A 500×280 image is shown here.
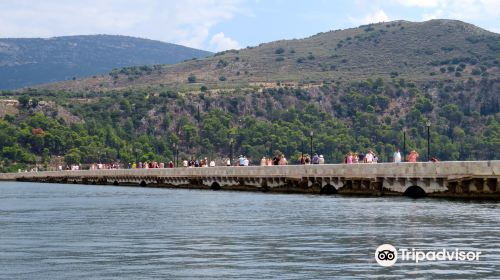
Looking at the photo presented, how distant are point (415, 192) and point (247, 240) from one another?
95.0 feet

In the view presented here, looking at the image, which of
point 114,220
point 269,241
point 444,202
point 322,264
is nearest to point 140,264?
point 322,264

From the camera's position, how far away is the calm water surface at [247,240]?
29.4 metres

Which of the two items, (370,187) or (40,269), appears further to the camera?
(370,187)

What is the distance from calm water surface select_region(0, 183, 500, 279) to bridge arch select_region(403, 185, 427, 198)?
16.6ft

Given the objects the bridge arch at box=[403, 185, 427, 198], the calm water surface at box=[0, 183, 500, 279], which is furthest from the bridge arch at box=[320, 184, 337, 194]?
the calm water surface at box=[0, 183, 500, 279]

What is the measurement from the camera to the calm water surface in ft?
96.4

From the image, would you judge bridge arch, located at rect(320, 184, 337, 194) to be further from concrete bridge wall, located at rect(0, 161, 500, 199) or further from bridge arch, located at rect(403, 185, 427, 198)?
bridge arch, located at rect(403, 185, 427, 198)

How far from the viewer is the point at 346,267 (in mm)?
29781

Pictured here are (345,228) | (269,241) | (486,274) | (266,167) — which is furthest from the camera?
(266,167)

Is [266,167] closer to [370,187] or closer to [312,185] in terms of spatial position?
[312,185]

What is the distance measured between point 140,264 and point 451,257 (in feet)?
26.6

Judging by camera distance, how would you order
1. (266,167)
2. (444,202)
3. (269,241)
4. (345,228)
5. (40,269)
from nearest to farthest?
(40,269), (269,241), (345,228), (444,202), (266,167)

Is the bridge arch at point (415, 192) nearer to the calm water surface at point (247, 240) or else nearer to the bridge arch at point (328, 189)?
the calm water surface at point (247, 240)

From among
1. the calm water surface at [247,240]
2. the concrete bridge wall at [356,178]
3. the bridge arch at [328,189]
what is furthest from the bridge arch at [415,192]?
the bridge arch at [328,189]
